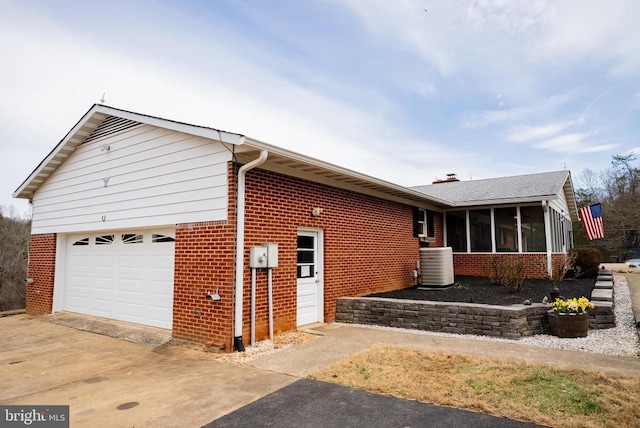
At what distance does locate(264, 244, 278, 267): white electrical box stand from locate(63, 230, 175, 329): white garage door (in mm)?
2173

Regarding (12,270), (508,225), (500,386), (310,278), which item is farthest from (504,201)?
(12,270)

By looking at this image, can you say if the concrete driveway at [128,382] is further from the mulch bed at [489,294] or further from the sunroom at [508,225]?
the sunroom at [508,225]

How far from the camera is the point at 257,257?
6.39 metres

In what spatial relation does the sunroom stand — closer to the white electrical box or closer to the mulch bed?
the mulch bed

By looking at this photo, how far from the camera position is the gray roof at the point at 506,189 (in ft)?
42.1

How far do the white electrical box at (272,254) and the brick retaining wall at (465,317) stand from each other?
8.26ft

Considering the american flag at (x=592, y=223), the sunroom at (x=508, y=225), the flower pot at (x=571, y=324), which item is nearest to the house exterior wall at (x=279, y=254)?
the flower pot at (x=571, y=324)

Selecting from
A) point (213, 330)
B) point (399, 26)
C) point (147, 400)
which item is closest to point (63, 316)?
point (213, 330)

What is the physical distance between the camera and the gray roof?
12844mm

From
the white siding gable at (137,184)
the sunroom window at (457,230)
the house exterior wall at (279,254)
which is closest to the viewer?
the house exterior wall at (279,254)

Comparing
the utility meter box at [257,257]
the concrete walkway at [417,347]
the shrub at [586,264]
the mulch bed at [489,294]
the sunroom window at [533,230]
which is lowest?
the concrete walkway at [417,347]

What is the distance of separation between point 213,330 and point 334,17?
297 inches

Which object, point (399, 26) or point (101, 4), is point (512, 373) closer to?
point (399, 26)

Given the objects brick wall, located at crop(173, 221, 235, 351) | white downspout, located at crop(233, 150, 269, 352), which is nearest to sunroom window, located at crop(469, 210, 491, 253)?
white downspout, located at crop(233, 150, 269, 352)
